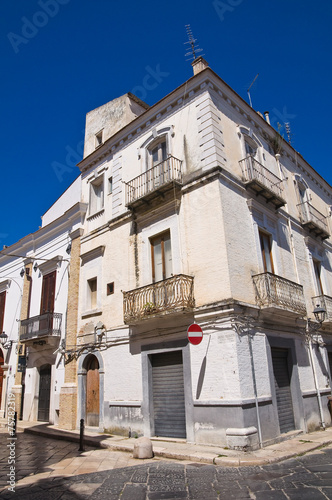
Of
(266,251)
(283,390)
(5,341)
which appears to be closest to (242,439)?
(283,390)

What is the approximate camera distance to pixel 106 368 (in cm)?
1212

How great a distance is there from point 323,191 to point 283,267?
868 cm

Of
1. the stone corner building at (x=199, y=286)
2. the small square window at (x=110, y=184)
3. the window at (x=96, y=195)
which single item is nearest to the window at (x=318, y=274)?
the stone corner building at (x=199, y=286)

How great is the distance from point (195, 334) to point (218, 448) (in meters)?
2.62

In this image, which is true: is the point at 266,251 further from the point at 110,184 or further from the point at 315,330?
the point at 110,184

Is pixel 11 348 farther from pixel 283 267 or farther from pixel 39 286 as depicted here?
pixel 283 267

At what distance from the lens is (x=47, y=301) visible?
631 inches

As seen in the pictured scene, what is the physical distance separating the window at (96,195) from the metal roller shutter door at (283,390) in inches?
358

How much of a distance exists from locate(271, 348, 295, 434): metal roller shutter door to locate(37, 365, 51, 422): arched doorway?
9.40 meters

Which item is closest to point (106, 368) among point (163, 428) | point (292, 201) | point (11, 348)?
point (163, 428)

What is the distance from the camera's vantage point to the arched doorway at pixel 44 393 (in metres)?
14.7

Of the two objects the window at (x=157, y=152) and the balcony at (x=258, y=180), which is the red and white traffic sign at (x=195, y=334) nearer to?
the balcony at (x=258, y=180)

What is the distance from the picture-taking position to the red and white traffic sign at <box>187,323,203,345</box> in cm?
869

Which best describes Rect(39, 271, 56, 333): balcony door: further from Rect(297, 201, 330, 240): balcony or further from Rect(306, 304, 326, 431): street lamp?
Rect(297, 201, 330, 240): balcony
